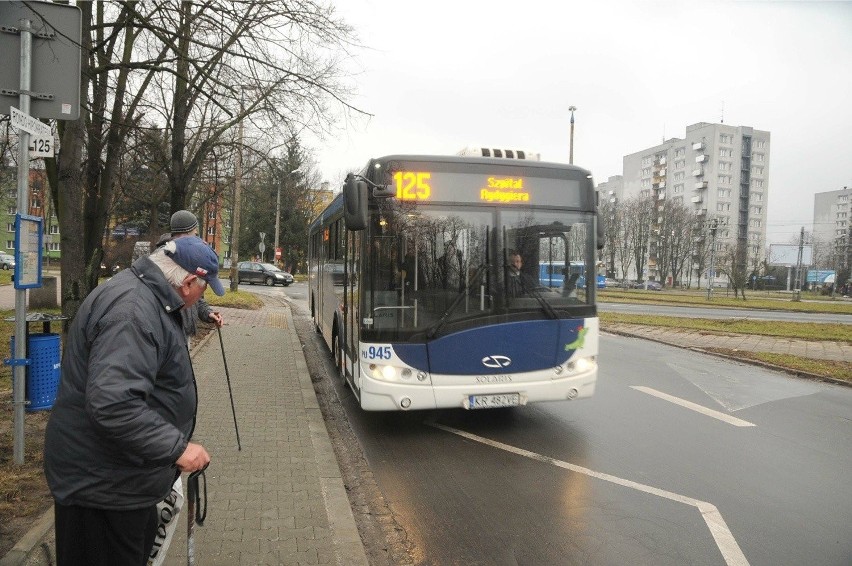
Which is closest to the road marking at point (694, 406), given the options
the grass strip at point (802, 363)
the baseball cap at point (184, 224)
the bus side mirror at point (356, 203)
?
the grass strip at point (802, 363)

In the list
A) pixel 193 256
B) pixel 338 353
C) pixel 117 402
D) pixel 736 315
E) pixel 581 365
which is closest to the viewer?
pixel 117 402

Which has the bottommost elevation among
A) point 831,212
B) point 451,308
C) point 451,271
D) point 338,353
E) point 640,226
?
point 338,353

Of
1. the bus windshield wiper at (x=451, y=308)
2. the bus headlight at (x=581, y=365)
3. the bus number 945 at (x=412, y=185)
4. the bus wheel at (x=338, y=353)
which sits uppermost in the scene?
the bus number 945 at (x=412, y=185)

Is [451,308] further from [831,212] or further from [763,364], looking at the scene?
[831,212]

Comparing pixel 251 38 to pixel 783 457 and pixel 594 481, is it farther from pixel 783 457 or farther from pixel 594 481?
pixel 783 457

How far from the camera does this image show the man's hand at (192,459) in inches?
90.1

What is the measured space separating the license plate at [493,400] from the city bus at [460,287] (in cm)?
1

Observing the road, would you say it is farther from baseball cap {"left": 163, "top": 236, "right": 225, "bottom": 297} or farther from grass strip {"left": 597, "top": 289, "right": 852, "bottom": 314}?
grass strip {"left": 597, "top": 289, "right": 852, "bottom": 314}

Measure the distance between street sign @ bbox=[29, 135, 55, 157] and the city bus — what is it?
256 centimetres

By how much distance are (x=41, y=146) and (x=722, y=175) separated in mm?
111699

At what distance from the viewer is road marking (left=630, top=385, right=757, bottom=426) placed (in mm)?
7707

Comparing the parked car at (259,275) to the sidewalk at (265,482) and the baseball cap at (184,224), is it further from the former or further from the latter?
the baseball cap at (184,224)

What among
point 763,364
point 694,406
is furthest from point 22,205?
point 763,364

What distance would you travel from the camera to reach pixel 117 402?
2104 millimetres
